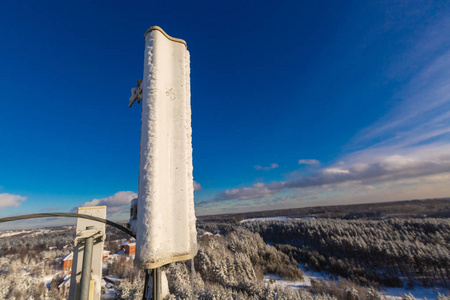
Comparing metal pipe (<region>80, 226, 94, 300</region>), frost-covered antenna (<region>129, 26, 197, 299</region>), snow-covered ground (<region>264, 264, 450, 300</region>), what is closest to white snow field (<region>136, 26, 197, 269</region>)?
frost-covered antenna (<region>129, 26, 197, 299</region>)

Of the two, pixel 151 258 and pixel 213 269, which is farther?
pixel 213 269

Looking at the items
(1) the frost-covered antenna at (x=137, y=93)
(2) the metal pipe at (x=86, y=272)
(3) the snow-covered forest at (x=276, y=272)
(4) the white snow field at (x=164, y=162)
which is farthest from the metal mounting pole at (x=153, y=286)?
(3) the snow-covered forest at (x=276, y=272)

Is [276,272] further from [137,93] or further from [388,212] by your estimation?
[388,212]

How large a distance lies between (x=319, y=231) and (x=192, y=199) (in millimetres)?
47669

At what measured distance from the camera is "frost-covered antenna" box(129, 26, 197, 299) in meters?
1.34

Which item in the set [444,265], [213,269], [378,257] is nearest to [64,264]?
[213,269]

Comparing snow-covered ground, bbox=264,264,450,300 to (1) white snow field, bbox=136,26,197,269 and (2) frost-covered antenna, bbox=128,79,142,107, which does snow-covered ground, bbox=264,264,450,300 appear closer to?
(1) white snow field, bbox=136,26,197,269

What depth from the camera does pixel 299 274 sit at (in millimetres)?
21312

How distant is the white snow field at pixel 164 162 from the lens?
134cm

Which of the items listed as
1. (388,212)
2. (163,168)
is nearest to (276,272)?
(163,168)

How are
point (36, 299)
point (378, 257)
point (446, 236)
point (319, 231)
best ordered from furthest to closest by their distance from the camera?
point (319, 231) < point (446, 236) < point (378, 257) < point (36, 299)

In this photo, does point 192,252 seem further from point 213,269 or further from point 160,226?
point 213,269

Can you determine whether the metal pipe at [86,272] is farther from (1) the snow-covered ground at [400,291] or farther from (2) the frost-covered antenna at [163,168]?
(1) the snow-covered ground at [400,291]

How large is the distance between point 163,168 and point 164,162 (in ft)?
0.16
